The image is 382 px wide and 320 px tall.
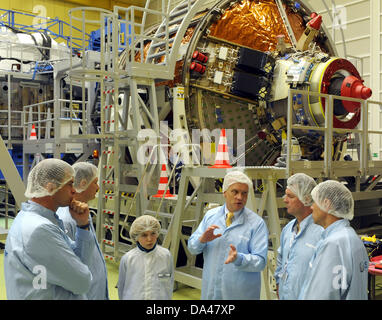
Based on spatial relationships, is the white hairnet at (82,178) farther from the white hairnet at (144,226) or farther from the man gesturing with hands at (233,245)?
the man gesturing with hands at (233,245)

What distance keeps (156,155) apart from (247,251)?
2924 millimetres

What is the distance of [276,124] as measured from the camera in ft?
19.5

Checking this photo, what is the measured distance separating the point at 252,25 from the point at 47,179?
15.3 feet

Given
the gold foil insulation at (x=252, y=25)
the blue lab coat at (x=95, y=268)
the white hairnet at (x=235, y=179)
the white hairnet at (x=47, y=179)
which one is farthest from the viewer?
the gold foil insulation at (x=252, y=25)

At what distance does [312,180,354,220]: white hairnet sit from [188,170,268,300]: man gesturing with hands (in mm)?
546

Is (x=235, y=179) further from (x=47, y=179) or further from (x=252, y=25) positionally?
(x=252, y=25)

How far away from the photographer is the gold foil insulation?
19.6ft

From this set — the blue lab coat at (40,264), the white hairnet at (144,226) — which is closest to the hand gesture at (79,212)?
the blue lab coat at (40,264)

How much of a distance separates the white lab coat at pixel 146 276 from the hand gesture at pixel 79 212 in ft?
1.93

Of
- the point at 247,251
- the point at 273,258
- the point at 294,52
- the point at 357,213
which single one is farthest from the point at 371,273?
the point at 294,52

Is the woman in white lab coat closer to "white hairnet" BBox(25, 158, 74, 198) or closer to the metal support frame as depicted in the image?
"white hairnet" BBox(25, 158, 74, 198)

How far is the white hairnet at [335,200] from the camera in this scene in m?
2.49

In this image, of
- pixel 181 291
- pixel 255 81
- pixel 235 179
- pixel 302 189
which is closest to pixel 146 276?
pixel 235 179

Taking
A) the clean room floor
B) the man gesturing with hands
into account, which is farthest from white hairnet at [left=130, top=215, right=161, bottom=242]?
the clean room floor
